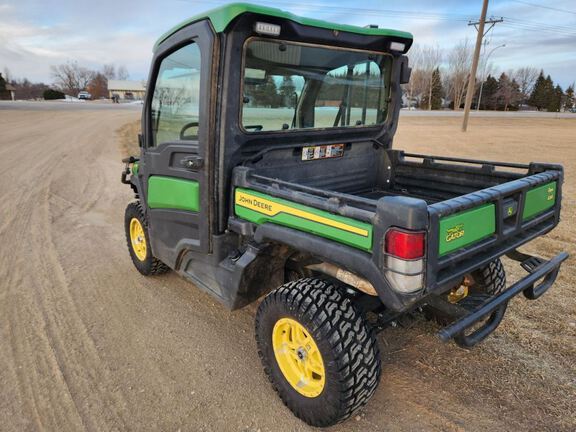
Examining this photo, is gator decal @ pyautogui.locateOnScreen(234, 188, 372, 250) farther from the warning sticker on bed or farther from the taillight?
the warning sticker on bed

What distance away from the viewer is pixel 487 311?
2.41 metres

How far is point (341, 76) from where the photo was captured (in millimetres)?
3469

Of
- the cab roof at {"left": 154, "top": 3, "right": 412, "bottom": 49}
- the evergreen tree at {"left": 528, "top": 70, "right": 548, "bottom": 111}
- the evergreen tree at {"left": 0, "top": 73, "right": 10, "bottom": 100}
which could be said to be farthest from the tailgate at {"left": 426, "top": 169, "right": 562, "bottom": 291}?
the evergreen tree at {"left": 528, "top": 70, "right": 548, "bottom": 111}

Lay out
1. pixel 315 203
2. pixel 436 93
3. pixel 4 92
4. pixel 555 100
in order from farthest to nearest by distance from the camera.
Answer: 1. pixel 555 100
2. pixel 436 93
3. pixel 4 92
4. pixel 315 203

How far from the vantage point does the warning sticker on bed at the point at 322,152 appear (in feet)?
11.1

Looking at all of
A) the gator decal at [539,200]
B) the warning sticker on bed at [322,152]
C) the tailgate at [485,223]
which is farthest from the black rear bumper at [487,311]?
the warning sticker on bed at [322,152]

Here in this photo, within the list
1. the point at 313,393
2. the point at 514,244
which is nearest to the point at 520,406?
the point at 514,244

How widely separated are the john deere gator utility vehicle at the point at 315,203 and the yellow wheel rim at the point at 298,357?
0.04 ft

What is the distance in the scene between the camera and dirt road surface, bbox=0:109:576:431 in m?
2.60

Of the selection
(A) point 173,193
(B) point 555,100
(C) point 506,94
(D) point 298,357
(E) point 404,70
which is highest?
(C) point 506,94

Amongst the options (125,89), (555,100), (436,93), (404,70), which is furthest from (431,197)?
(125,89)

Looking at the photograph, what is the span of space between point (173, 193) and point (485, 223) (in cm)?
220

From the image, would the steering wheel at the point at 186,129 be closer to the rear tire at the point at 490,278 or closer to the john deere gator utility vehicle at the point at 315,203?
the john deere gator utility vehicle at the point at 315,203

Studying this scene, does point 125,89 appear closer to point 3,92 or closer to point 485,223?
point 3,92
